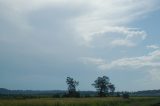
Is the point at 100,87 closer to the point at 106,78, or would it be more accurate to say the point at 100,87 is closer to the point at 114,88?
the point at 106,78

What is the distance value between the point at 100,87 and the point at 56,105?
8319 centimetres

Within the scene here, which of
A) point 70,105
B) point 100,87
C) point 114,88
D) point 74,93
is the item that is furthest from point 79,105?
point 114,88

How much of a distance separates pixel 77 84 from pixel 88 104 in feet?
216

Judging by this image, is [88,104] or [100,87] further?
[100,87]

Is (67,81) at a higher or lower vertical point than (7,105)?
higher

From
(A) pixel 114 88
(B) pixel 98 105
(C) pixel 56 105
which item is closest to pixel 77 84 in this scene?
(A) pixel 114 88

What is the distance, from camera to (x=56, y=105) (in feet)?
150

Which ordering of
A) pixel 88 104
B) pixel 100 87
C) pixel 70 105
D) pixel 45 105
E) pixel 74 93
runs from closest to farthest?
pixel 45 105 → pixel 70 105 → pixel 88 104 → pixel 74 93 → pixel 100 87

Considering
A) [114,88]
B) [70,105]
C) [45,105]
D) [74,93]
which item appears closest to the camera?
[45,105]

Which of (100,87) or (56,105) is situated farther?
(100,87)

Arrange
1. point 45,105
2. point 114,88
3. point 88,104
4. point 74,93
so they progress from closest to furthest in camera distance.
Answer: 1. point 45,105
2. point 88,104
3. point 74,93
4. point 114,88

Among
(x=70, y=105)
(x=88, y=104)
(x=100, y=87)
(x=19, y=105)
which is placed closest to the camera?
(x=19, y=105)

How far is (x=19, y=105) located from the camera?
1644 inches

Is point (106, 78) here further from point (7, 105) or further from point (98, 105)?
point (7, 105)
